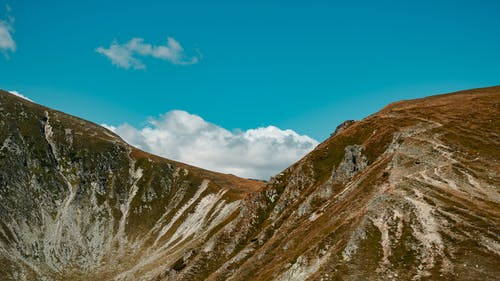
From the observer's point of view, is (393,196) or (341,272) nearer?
(341,272)

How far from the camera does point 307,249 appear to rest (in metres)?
78.0

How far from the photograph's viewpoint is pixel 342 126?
166625 millimetres

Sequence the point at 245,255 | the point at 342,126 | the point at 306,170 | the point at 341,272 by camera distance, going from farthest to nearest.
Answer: the point at 342,126, the point at 306,170, the point at 245,255, the point at 341,272

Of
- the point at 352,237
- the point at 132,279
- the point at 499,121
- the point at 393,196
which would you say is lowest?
the point at 132,279

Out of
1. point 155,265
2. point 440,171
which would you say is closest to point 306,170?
point 440,171

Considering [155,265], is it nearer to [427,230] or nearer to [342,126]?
[342,126]

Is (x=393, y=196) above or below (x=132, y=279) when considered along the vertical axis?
above

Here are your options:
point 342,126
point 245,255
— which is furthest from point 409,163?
point 342,126

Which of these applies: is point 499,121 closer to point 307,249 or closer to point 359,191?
point 359,191

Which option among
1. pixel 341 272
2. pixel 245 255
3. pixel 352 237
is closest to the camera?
pixel 341 272

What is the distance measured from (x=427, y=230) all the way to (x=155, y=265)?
13362 centimetres

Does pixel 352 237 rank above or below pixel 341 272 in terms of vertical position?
above

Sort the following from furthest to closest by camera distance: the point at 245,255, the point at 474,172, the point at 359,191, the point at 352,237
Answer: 1. the point at 245,255
2. the point at 359,191
3. the point at 474,172
4. the point at 352,237

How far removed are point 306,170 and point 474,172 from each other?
2175 inches
